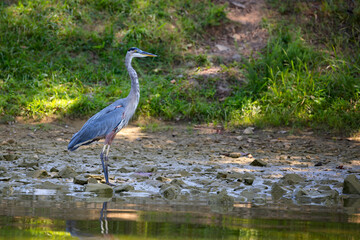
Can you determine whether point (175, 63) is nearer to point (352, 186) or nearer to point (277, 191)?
point (277, 191)

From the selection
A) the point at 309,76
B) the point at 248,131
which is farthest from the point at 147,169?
the point at 309,76

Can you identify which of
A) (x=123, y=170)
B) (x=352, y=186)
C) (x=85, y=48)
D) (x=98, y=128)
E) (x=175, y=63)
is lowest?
(x=123, y=170)

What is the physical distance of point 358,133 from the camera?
805 cm

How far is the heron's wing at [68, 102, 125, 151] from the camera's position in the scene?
6004 mm

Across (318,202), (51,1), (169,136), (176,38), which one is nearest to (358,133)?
(169,136)

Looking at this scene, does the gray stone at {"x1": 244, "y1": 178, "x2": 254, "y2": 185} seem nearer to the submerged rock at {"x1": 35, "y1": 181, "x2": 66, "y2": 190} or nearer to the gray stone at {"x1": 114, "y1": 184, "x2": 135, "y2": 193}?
the gray stone at {"x1": 114, "y1": 184, "x2": 135, "y2": 193}

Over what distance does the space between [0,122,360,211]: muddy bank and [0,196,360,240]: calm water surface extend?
340mm

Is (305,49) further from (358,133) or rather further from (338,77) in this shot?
(358,133)

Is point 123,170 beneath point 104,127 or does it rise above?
beneath

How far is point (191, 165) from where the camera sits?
21.3ft

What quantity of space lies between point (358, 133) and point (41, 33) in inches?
271

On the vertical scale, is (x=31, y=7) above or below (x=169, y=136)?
above

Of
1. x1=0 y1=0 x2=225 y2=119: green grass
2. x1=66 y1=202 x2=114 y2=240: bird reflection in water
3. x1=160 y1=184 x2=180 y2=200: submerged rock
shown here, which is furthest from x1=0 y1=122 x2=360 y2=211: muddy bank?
x1=66 y1=202 x2=114 y2=240: bird reflection in water

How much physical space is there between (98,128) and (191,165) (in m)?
1.35
